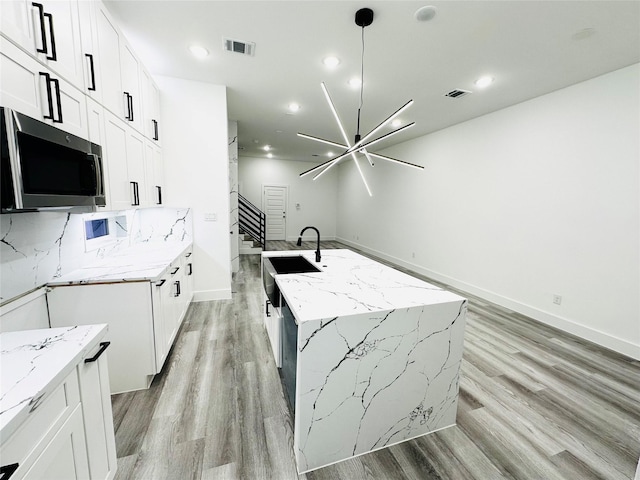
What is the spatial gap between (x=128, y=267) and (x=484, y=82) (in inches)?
165

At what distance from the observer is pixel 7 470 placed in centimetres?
66

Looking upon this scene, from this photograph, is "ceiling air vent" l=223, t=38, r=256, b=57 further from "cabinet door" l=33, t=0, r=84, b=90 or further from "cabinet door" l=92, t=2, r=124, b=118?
"cabinet door" l=33, t=0, r=84, b=90

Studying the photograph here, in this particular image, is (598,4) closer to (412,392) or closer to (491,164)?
(491,164)

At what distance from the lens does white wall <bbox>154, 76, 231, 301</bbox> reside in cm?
335

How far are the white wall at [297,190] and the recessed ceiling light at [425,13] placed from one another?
7.00 metres

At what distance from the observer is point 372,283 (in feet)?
Result: 6.32

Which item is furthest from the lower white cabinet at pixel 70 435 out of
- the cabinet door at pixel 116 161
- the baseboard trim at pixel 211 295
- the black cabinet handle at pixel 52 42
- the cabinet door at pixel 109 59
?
the baseboard trim at pixel 211 295

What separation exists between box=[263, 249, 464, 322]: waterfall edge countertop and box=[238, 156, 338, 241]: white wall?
691 cm

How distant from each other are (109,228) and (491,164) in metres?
5.03

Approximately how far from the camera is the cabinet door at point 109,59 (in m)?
1.87

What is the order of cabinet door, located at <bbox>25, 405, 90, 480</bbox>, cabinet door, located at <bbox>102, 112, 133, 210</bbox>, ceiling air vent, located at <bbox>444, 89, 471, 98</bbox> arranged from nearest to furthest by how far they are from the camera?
cabinet door, located at <bbox>25, 405, 90, 480</bbox> < cabinet door, located at <bbox>102, 112, 133, 210</bbox> < ceiling air vent, located at <bbox>444, 89, 471, 98</bbox>

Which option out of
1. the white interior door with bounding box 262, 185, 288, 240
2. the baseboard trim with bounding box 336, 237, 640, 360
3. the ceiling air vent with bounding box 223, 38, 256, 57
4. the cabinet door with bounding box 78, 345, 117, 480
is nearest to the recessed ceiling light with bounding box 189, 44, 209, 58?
the ceiling air vent with bounding box 223, 38, 256, 57

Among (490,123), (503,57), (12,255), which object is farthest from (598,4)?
(12,255)

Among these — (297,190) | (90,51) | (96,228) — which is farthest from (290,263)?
(297,190)
